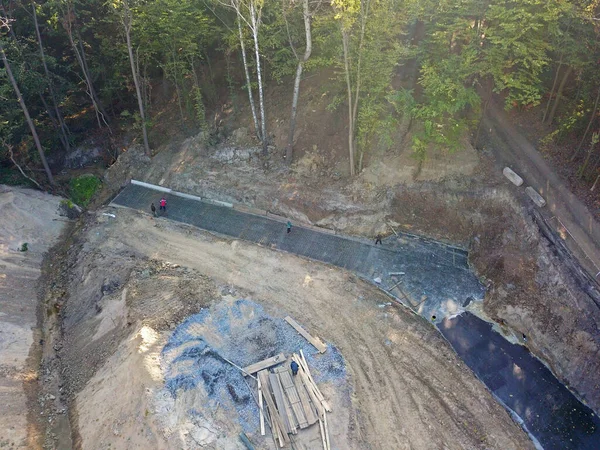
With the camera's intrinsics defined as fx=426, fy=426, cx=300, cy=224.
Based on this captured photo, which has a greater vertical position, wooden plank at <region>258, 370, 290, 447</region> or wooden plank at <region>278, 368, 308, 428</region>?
wooden plank at <region>278, 368, 308, 428</region>

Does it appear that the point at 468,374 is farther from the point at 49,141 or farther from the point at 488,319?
the point at 49,141

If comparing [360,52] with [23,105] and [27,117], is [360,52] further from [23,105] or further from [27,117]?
[27,117]

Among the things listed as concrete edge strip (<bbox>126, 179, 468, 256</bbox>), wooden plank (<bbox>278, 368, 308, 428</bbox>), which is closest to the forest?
concrete edge strip (<bbox>126, 179, 468, 256</bbox>)

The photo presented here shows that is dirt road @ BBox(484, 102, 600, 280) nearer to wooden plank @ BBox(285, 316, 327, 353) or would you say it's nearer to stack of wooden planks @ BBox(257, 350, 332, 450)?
wooden plank @ BBox(285, 316, 327, 353)

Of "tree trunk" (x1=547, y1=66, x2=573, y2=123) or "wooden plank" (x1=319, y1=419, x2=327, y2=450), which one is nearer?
"wooden plank" (x1=319, y1=419, x2=327, y2=450)

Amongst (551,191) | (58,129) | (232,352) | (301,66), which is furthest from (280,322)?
(58,129)

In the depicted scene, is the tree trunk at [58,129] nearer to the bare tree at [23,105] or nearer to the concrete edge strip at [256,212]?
the bare tree at [23,105]

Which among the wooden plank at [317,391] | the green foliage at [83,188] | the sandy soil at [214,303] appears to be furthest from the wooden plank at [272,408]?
the green foliage at [83,188]
